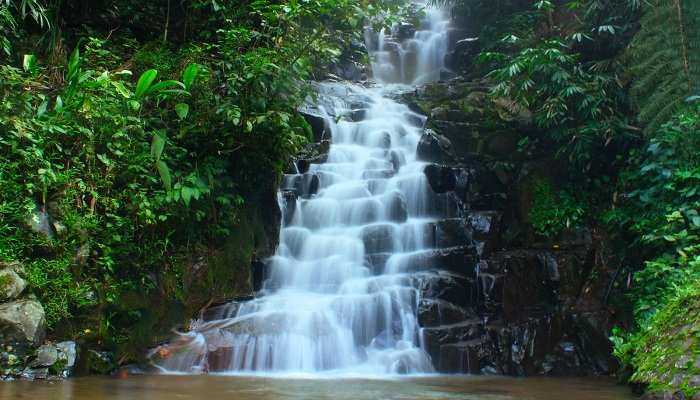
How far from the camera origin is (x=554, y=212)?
24.6ft

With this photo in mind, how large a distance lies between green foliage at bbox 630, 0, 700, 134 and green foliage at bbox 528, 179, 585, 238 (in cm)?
136

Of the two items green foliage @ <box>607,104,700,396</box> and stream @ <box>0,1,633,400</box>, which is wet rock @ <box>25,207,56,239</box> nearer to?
stream @ <box>0,1,633,400</box>

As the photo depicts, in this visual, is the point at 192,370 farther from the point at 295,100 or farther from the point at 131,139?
the point at 295,100

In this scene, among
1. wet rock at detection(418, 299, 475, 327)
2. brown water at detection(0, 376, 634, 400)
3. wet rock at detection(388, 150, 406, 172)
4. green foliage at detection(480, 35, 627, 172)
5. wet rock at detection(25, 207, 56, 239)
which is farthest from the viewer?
wet rock at detection(388, 150, 406, 172)

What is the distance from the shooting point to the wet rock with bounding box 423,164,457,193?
27.7 feet

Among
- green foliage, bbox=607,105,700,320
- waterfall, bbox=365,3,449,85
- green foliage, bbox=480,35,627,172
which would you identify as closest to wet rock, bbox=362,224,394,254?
green foliage, bbox=480,35,627,172

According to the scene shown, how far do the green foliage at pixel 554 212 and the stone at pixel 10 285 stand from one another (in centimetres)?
598

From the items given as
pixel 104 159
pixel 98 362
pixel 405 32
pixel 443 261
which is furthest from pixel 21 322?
pixel 405 32

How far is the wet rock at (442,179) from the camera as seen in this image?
8.45 metres

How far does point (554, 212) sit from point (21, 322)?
6.19m

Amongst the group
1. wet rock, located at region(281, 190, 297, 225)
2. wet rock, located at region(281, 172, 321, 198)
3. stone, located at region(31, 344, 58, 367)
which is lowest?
stone, located at region(31, 344, 58, 367)

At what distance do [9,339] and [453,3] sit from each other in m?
10.8

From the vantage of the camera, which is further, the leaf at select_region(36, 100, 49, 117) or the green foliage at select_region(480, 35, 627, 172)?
the green foliage at select_region(480, 35, 627, 172)

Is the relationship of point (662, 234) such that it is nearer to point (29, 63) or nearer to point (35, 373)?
point (35, 373)
